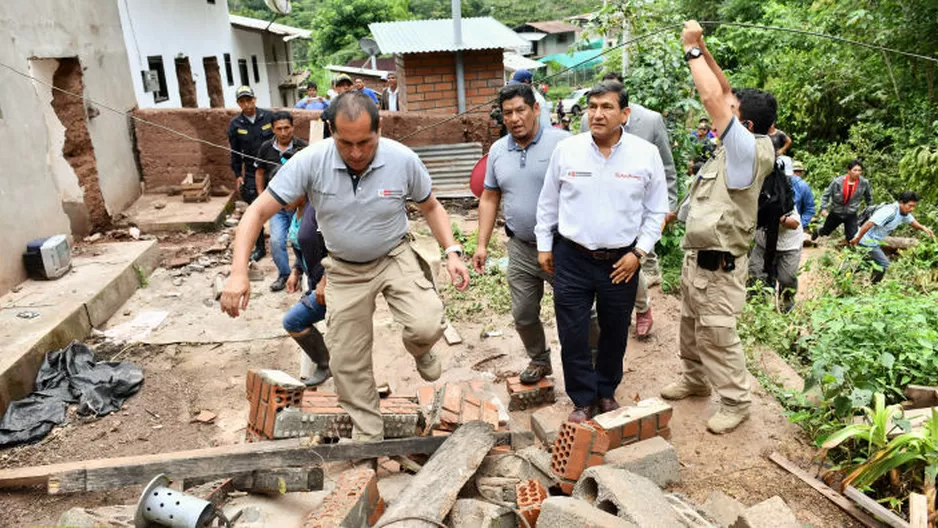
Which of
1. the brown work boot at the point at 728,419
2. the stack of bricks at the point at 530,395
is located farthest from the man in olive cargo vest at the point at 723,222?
the stack of bricks at the point at 530,395

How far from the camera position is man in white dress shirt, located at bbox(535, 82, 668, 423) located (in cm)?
323

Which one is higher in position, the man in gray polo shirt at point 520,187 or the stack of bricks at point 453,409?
the man in gray polo shirt at point 520,187

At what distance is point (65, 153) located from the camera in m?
7.31

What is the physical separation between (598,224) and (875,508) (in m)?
1.80

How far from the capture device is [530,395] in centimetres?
403

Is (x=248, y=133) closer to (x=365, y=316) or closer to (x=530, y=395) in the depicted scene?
(x=365, y=316)

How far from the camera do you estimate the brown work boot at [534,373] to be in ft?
13.5

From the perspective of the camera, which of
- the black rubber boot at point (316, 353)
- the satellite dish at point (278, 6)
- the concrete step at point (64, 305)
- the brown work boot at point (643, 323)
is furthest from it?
the satellite dish at point (278, 6)

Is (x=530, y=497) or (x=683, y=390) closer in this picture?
(x=530, y=497)

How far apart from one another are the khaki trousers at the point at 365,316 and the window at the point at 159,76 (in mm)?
9316

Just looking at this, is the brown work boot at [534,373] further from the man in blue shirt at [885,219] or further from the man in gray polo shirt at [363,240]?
the man in blue shirt at [885,219]

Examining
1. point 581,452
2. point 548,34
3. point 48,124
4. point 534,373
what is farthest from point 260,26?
point 548,34

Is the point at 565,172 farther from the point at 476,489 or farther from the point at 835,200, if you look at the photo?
the point at 835,200

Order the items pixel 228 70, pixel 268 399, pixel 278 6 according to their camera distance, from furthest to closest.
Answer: pixel 228 70, pixel 278 6, pixel 268 399
